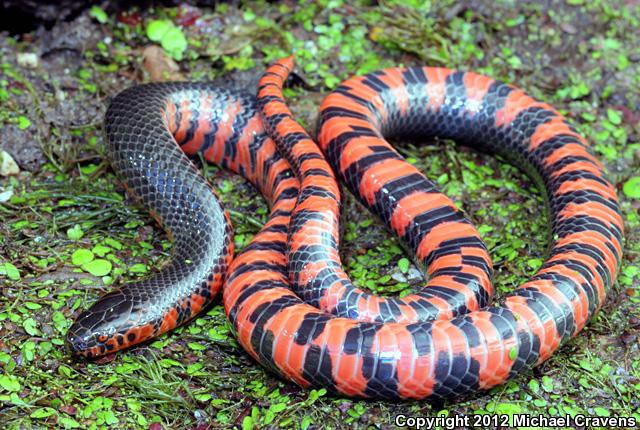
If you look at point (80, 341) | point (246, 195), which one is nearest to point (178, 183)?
point (246, 195)

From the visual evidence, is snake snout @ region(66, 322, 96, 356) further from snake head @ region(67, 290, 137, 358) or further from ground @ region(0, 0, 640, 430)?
ground @ region(0, 0, 640, 430)

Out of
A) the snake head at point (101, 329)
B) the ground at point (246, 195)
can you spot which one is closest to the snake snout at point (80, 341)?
the snake head at point (101, 329)

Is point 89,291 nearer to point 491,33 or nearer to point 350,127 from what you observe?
point 350,127

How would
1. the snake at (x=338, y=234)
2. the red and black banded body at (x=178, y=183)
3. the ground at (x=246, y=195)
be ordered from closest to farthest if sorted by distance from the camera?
1. the snake at (x=338, y=234)
2. the ground at (x=246, y=195)
3. the red and black banded body at (x=178, y=183)

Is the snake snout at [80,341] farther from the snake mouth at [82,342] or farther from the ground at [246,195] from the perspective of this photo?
the ground at [246,195]

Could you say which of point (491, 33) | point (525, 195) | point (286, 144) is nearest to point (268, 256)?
point (286, 144)

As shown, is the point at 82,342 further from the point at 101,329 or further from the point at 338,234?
the point at 338,234
